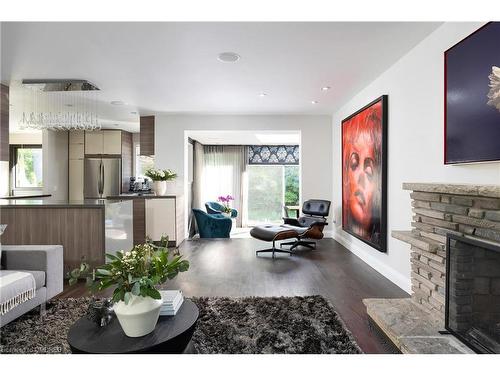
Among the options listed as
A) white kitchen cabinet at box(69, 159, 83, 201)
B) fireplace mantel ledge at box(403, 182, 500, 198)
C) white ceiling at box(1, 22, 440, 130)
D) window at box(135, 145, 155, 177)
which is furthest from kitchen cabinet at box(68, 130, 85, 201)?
fireplace mantel ledge at box(403, 182, 500, 198)

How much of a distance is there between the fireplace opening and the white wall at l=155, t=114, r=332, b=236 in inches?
170

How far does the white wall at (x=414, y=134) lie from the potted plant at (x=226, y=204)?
15.9 ft

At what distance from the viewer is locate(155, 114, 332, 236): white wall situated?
6.19 metres

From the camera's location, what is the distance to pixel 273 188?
9.63 m

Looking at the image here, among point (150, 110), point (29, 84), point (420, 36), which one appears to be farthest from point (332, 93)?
point (29, 84)

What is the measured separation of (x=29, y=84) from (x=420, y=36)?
4.46 m

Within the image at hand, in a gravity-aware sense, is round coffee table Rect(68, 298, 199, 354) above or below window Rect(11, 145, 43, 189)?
below

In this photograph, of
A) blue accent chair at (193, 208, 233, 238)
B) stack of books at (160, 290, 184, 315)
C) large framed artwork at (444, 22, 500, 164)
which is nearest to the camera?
stack of books at (160, 290, 184, 315)

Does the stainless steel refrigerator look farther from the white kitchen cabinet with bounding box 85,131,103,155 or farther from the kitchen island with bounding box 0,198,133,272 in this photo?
the kitchen island with bounding box 0,198,133,272

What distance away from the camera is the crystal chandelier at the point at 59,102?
13.4 feet

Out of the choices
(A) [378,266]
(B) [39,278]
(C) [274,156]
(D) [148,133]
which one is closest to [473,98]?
(A) [378,266]

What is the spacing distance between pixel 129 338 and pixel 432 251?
197cm

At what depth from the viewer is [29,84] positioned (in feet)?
13.2

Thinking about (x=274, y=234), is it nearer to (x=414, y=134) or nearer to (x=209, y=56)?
(x=414, y=134)
